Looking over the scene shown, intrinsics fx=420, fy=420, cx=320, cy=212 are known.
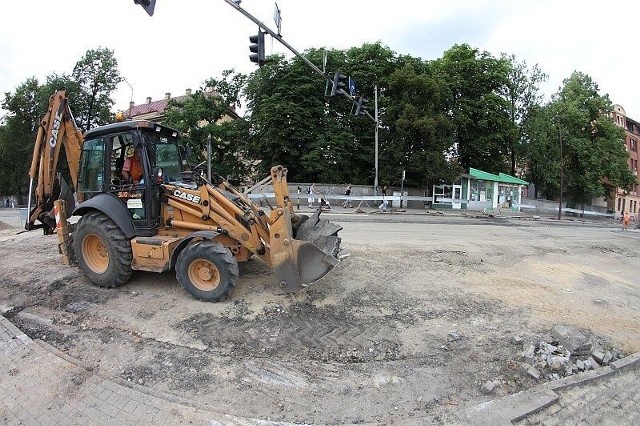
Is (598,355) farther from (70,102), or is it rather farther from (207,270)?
(70,102)

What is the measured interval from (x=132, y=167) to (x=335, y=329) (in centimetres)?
424

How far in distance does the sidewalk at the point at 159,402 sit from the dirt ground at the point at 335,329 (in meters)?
0.21

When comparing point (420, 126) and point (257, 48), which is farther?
point (420, 126)

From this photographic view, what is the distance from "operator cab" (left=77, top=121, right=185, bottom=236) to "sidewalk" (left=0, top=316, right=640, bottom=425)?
2743 millimetres

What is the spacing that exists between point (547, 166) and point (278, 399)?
4517cm

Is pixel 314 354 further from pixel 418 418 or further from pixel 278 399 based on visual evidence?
pixel 418 418

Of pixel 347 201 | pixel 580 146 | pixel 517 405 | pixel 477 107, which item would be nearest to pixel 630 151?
pixel 580 146

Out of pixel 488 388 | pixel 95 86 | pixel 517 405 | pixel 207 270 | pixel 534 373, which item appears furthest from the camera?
pixel 95 86

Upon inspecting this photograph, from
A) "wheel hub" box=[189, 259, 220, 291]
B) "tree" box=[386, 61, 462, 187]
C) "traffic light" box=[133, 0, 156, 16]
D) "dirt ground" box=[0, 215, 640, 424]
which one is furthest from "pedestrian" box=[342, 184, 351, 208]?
"wheel hub" box=[189, 259, 220, 291]

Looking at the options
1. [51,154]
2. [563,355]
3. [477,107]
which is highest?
[477,107]

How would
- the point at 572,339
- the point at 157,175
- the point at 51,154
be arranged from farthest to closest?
the point at 51,154 < the point at 157,175 < the point at 572,339

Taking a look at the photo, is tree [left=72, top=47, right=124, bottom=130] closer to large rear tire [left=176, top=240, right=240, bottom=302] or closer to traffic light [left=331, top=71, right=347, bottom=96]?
traffic light [left=331, top=71, right=347, bottom=96]

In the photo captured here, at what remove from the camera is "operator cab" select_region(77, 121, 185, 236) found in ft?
22.2

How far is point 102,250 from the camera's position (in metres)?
7.18
